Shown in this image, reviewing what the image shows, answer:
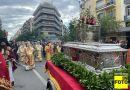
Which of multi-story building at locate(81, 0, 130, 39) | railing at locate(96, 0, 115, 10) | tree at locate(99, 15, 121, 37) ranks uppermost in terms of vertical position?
railing at locate(96, 0, 115, 10)

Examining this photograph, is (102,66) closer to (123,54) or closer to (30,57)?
(123,54)

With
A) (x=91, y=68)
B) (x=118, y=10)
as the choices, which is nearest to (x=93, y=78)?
(x=91, y=68)

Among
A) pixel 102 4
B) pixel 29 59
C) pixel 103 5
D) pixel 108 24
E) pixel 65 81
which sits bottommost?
pixel 29 59

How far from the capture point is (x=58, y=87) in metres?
7.45

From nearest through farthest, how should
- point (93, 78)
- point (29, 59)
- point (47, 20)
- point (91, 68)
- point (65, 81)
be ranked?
1. point (93, 78)
2. point (65, 81)
3. point (91, 68)
4. point (29, 59)
5. point (47, 20)

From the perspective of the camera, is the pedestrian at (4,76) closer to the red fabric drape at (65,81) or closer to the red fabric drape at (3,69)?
the red fabric drape at (3,69)

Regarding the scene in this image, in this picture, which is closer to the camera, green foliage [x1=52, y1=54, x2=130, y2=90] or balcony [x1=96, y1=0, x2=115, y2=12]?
green foliage [x1=52, y1=54, x2=130, y2=90]

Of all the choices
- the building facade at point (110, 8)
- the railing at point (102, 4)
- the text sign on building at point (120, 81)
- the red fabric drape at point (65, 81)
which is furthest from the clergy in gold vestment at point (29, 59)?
the railing at point (102, 4)

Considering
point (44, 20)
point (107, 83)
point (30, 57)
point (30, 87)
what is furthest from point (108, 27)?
point (44, 20)

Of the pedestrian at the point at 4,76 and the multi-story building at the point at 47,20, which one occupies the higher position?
the multi-story building at the point at 47,20

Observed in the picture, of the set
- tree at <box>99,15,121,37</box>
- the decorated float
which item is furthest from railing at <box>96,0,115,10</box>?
the decorated float

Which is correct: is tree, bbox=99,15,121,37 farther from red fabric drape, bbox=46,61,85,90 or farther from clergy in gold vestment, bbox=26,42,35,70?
red fabric drape, bbox=46,61,85,90

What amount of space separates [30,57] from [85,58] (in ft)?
44.9

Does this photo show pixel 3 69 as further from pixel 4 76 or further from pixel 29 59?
pixel 29 59
